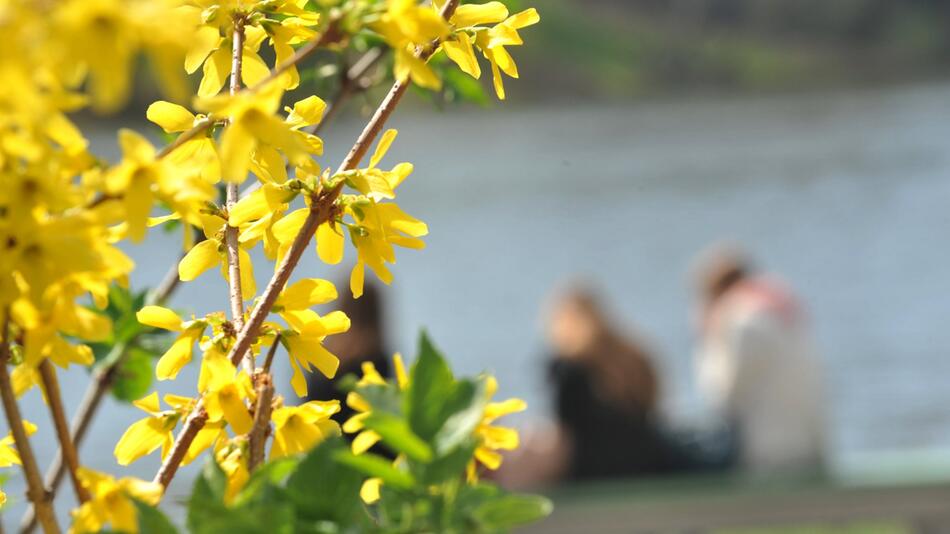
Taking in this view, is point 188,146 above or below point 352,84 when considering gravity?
below

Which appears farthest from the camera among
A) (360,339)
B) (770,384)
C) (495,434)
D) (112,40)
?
(770,384)

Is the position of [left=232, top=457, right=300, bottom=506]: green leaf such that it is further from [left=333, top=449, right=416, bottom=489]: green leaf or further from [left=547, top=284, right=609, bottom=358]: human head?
[left=547, top=284, right=609, bottom=358]: human head

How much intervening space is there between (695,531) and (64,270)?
120 inches

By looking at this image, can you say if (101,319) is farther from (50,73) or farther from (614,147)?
(614,147)

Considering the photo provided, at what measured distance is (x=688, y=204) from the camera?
18.9m

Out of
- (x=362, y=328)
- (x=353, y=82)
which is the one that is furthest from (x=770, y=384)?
(x=353, y=82)

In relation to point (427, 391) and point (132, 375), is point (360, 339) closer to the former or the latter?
point (132, 375)

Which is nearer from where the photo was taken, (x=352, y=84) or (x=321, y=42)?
(x=321, y=42)

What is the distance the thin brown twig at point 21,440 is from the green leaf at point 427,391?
17 centimetres

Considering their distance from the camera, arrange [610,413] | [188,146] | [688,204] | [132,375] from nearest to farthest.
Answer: [188,146], [132,375], [610,413], [688,204]

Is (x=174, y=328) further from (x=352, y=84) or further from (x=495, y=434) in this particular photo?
(x=352, y=84)


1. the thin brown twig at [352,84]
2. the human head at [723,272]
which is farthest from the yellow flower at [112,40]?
the human head at [723,272]

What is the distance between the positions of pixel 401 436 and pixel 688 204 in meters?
18.6

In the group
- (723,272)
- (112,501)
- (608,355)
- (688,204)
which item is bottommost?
(112,501)
